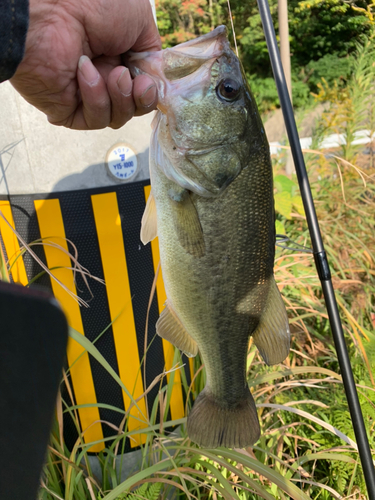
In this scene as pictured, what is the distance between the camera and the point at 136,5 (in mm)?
1274

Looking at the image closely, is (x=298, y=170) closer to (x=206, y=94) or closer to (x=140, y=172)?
(x=206, y=94)


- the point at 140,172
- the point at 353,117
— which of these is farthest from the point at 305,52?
the point at 140,172

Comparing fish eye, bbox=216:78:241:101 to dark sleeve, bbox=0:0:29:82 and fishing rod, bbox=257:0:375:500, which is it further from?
dark sleeve, bbox=0:0:29:82

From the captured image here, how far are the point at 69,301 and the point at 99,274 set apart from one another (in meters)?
0.18

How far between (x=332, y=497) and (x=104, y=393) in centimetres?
115

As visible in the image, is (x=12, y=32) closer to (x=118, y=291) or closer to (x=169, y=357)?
(x=118, y=291)

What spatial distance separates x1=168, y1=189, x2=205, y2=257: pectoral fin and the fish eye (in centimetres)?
30

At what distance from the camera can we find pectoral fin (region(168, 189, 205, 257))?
1239mm

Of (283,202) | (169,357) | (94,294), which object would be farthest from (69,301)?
(283,202)

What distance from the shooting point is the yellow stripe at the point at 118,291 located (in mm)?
1842

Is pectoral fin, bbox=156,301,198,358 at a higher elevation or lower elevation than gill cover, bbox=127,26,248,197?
lower

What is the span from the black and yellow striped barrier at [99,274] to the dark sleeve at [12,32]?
81 cm

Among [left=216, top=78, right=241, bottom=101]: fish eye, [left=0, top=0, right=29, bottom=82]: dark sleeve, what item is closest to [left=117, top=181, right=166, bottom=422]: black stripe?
[left=216, top=78, right=241, bottom=101]: fish eye

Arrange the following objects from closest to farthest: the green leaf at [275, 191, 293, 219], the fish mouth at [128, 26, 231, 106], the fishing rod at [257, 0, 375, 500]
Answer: the fish mouth at [128, 26, 231, 106] → the fishing rod at [257, 0, 375, 500] → the green leaf at [275, 191, 293, 219]
